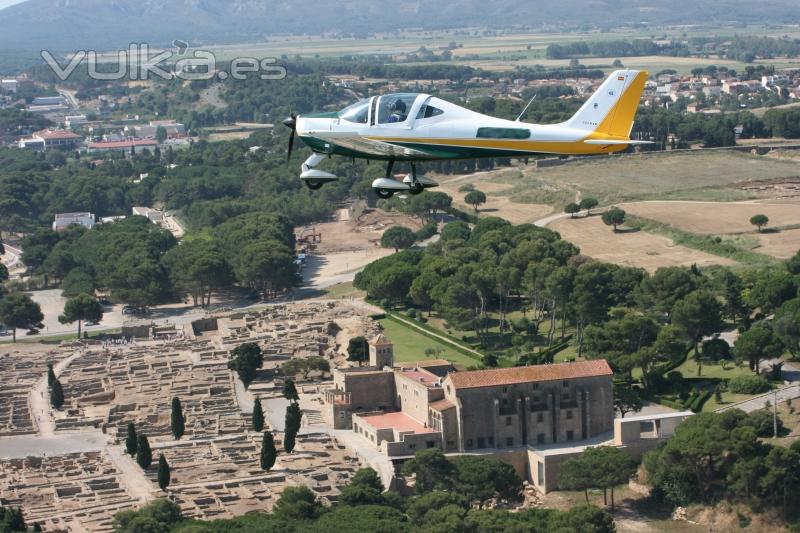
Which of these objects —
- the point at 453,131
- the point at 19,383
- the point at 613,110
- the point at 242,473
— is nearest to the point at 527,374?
the point at 242,473

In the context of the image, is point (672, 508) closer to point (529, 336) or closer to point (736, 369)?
point (736, 369)

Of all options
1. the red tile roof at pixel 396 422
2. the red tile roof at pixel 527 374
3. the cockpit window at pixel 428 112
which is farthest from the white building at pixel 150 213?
the cockpit window at pixel 428 112

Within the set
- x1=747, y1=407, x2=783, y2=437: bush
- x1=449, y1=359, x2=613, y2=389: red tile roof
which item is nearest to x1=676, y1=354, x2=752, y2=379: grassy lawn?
x1=449, y1=359, x2=613, y2=389: red tile roof

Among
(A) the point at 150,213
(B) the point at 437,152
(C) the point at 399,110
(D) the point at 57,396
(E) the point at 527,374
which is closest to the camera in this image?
(B) the point at 437,152

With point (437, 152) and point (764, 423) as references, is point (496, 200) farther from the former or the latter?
point (437, 152)

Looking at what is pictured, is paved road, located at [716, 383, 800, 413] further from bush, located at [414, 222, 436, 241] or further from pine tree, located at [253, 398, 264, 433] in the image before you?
bush, located at [414, 222, 436, 241]

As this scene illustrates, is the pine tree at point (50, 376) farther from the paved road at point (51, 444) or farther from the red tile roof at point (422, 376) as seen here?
the red tile roof at point (422, 376)

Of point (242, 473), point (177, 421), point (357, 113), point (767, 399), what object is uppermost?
point (357, 113)
